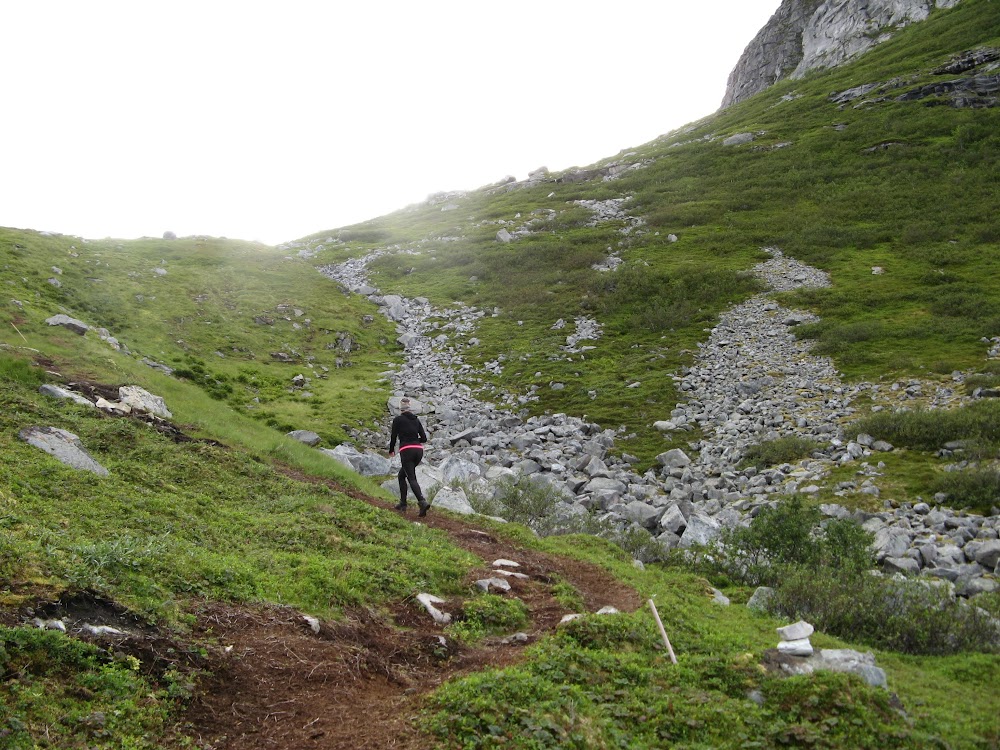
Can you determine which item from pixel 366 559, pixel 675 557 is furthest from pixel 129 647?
pixel 675 557

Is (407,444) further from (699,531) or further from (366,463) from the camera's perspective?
(699,531)

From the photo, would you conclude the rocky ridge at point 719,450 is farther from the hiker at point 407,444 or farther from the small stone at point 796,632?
the small stone at point 796,632

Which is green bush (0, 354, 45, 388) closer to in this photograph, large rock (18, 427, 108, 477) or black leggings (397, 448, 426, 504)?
large rock (18, 427, 108, 477)

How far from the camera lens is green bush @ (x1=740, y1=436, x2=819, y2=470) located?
23.0 m

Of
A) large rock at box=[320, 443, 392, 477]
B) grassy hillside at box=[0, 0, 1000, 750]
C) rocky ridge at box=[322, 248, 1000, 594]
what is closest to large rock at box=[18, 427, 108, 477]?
grassy hillside at box=[0, 0, 1000, 750]

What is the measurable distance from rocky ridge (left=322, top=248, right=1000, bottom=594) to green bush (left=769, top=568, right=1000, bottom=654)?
266cm

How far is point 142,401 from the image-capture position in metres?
19.6

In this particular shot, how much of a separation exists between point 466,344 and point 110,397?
28196 millimetres

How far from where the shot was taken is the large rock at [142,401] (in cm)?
1892

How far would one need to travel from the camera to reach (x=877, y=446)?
22266 millimetres

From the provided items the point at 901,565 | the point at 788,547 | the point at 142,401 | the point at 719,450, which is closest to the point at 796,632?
the point at 788,547

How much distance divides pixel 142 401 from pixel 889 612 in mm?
21224

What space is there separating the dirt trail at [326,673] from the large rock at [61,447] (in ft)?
20.3

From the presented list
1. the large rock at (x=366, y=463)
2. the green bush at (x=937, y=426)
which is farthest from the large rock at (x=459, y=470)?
the green bush at (x=937, y=426)
